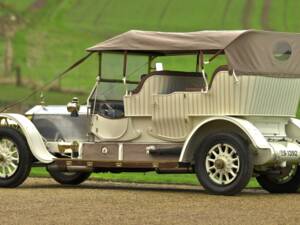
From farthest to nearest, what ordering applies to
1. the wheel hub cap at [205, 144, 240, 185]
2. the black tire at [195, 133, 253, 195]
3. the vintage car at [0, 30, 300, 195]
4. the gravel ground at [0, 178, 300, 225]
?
1. the vintage car at [0, 30, 300, 195]
2. the wheel hub cap at [205, 144, 240, 185]
3. the black tire at [195, 133, 253, 195]
4. the gravel ground at [0, 178, 300, 225]

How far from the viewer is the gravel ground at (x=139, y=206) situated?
1227 cm

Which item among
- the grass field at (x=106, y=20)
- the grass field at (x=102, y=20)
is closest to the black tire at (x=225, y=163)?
the grass field at (x=102, y=20)

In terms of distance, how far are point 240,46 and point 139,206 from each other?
3319 millimetres

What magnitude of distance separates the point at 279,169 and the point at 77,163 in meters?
2.99

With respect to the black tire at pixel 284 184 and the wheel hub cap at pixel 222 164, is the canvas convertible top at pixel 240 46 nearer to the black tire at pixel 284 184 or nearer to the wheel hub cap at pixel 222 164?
the wheel hub cap at pixel 222 164

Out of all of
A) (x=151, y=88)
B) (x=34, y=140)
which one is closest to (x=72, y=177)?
(x=34, y=140)

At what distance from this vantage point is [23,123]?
17375 millimetres

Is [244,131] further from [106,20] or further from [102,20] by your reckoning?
[106,20]

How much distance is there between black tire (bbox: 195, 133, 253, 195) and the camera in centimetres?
1523

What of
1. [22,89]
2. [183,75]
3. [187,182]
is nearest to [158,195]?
[183,75]

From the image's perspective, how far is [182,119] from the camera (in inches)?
637

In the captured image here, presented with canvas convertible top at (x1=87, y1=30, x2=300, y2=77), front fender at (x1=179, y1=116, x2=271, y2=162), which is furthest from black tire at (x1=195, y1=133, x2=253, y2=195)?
canvas convertible top at (x1=87, y1=30, x2=300, y2=77)

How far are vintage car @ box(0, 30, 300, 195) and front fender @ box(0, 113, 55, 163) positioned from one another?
15 mm

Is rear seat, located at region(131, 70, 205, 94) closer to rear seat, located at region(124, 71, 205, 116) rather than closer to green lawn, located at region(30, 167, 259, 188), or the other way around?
rear seat, located at region(124, 71, 205, 116)
